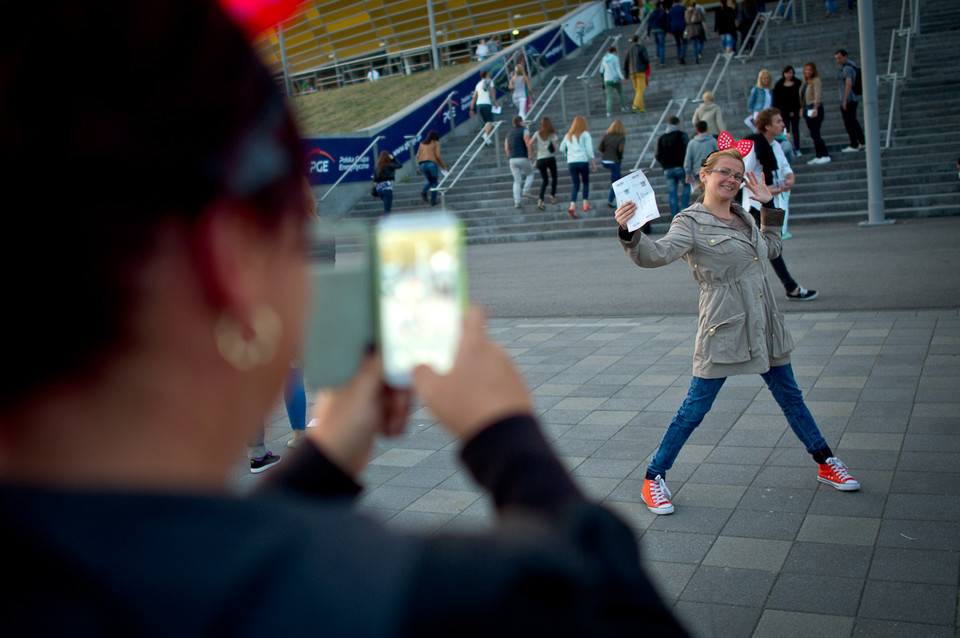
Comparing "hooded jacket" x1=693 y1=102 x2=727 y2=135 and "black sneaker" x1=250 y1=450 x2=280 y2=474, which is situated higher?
"hooded jacket" x1=693 y1=102 x2=727 y2=135

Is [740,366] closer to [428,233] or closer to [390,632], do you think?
[428,233]

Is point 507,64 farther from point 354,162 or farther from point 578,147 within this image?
point 578,147

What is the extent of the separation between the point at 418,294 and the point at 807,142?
18679mm

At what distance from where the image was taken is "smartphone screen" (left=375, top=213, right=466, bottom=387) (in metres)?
Result: 0.88

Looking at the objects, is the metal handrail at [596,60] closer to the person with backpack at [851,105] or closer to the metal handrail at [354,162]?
the metal handrail at [354,162]

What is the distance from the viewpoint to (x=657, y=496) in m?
4.36

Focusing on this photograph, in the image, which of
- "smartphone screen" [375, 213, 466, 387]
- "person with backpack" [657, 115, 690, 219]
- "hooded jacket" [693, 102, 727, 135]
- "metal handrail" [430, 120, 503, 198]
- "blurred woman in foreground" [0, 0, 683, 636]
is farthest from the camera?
"metal handrail" [430, 120, 503, 198]

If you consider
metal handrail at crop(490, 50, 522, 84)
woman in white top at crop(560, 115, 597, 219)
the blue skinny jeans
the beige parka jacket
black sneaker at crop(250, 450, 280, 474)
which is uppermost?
metal handrail at crop(490, 50, 522, 84)

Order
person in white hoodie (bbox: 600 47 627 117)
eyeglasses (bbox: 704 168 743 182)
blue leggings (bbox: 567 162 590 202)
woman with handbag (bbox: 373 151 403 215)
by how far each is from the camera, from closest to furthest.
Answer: eyeglasses (bbox: 704 168 743 182), blue leggings (bbox: 567 162 590 202), woman with handbag (bbox: 373 151 403 215), person in white hoodie (bbox: 600 47 627 117)

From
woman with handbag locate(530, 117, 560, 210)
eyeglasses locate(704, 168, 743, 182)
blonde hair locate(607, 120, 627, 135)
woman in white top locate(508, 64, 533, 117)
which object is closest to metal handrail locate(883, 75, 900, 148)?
blonde hair locate(607, 120, 627, 135)

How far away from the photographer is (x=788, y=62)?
21016 mm

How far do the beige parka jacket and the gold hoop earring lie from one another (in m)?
3.73

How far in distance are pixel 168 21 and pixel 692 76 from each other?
23.5m

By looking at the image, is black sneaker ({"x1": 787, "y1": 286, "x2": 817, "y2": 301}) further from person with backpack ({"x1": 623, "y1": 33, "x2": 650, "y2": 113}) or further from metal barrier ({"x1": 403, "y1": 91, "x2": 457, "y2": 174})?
metal barrier ({"x1": 403, "y1": 91, "x2": 457, "y2": 174})
